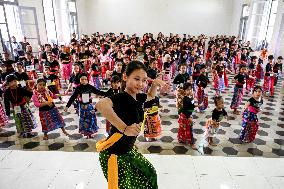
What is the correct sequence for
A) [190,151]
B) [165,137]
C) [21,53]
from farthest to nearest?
[21,53] < [165,137] < [190,151]

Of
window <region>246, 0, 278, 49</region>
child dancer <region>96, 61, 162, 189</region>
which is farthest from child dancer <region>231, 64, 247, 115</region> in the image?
window <region>246, 0, 278, 49</region>

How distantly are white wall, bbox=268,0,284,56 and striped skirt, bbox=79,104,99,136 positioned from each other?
365 inches

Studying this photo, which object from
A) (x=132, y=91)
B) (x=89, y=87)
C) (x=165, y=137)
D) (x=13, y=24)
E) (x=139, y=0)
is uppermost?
(x=139, y=0)

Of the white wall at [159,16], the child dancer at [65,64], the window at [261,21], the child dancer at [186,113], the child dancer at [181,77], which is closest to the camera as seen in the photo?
the child dancer at [186,113]

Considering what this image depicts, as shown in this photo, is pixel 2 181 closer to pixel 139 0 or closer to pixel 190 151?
pixel 190 151

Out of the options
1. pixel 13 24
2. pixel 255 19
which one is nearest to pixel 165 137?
pixel 13 24

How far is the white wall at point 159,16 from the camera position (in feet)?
61.2

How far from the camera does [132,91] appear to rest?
1632 millimetres

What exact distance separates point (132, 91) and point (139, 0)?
60.7 ft

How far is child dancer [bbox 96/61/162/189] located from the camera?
5.21ft

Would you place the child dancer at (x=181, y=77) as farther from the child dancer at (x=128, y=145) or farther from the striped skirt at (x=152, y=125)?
the child dancer at (x=128, y=145)

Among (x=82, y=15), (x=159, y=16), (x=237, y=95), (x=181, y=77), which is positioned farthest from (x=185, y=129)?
(x=82, y=15)

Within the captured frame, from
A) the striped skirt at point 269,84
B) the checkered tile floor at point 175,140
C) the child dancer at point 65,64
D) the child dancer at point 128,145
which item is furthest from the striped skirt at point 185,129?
the child dancer at point 65,64

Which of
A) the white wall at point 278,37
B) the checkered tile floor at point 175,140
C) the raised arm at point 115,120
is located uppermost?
the white wall at point 278,37
